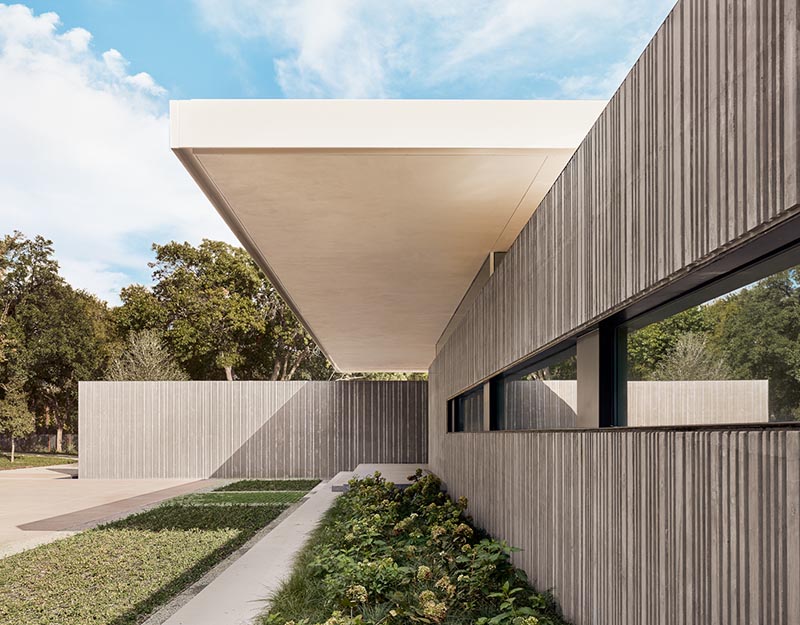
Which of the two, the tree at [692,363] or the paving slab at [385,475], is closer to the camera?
the tree at [692,363]

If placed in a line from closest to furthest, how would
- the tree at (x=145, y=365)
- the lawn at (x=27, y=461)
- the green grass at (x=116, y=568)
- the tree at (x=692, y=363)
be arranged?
the tree at (x=692, y=363) < the green grass at (x=116, y=568) < the tree at (x=145, y=365) < the lawn at (x=27, y=461)

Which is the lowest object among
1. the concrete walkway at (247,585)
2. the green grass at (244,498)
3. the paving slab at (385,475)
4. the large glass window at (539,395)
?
the green grass at (244,498)

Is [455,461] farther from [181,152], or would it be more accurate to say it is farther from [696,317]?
[696,317]

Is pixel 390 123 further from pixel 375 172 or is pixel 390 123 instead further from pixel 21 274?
pixel 21 274

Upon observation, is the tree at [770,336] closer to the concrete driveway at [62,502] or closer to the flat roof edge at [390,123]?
the flat roof edge at [390,123]

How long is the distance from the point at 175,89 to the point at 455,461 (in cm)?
4101

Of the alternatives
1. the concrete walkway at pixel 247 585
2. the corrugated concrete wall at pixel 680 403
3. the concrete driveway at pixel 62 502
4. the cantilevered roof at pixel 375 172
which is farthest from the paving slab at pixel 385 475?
the corrugated concrete wall at pixel 680 403

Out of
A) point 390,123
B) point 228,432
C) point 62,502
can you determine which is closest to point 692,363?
point 390,123

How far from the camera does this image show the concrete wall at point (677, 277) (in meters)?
1.68

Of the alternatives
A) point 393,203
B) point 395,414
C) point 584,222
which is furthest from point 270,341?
point 584,222

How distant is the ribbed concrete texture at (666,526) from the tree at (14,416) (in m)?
24.1

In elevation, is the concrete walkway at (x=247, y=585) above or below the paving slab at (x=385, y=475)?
above

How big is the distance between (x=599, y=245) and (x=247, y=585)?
3.25m

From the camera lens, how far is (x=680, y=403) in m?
2.41
